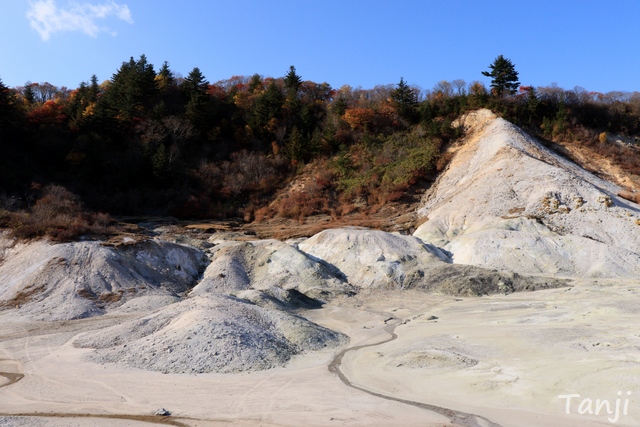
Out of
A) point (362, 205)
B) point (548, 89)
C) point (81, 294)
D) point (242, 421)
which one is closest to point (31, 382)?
point (242, 421)

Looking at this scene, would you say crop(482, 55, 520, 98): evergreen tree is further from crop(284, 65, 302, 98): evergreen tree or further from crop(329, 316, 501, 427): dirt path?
crop(329, 316, 501, 427): dirt path

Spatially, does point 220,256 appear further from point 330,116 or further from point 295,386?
point 330,116

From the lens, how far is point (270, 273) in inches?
1093

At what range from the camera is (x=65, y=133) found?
52594 millimetres

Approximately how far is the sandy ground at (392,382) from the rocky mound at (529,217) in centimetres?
982

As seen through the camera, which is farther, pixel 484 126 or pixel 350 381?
pixel 484 126

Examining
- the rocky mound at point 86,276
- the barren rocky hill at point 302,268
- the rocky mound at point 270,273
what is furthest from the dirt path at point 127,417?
the rocky mound at point 270,273

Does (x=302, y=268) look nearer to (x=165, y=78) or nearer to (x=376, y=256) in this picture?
(x=376, y=256)

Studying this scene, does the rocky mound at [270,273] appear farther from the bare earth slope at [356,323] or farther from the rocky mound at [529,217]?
the rocky mound at [529,217]

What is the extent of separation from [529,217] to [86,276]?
29.7 meters

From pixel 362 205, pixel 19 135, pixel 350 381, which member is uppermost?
A: pixel 19 135

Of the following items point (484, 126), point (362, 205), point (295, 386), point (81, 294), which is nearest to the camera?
point (295, 386)

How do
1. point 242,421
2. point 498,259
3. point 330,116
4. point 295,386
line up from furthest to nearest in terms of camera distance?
point 330,116 → point 498,259 → point 295,386 → point 242,421

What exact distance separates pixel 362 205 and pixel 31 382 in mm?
35599
